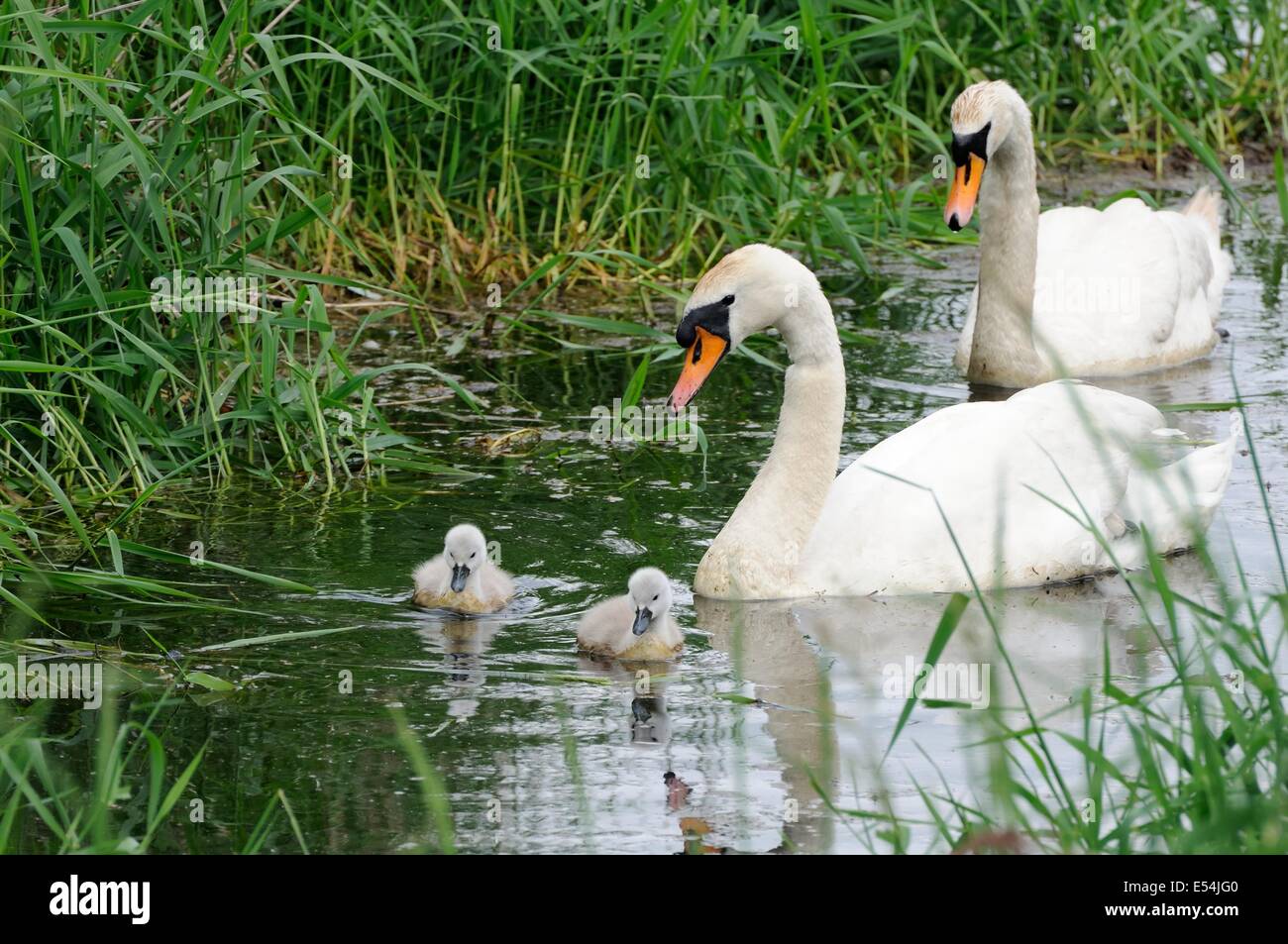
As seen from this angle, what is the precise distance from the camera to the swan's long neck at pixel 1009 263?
8.48 meters

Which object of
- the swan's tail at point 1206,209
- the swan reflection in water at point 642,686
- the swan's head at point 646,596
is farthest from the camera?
the swan's tail at point 1206,209

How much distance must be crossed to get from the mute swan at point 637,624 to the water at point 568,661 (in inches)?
2.3

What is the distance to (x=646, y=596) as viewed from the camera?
5.59 meters

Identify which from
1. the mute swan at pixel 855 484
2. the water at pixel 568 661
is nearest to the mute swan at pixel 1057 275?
the water at pixel 568 661

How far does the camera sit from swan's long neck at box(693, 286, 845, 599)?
618 cm

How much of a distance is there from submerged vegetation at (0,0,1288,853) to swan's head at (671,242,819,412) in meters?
0.64

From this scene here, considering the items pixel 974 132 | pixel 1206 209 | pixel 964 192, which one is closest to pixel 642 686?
pixel 964 192

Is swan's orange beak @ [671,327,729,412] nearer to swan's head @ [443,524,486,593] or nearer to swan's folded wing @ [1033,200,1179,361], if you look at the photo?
swan's head @ [443,524,486,593]

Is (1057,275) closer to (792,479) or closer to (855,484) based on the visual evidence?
(855,484)

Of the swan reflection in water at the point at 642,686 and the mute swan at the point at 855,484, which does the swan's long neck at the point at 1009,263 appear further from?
the swan reflection in water at the point at 642,686

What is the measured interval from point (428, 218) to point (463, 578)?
12.1 feet

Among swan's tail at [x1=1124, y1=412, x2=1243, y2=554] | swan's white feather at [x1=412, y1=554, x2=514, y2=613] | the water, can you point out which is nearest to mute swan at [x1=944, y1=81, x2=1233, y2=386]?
the water

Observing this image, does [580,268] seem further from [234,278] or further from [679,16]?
[234,278]
